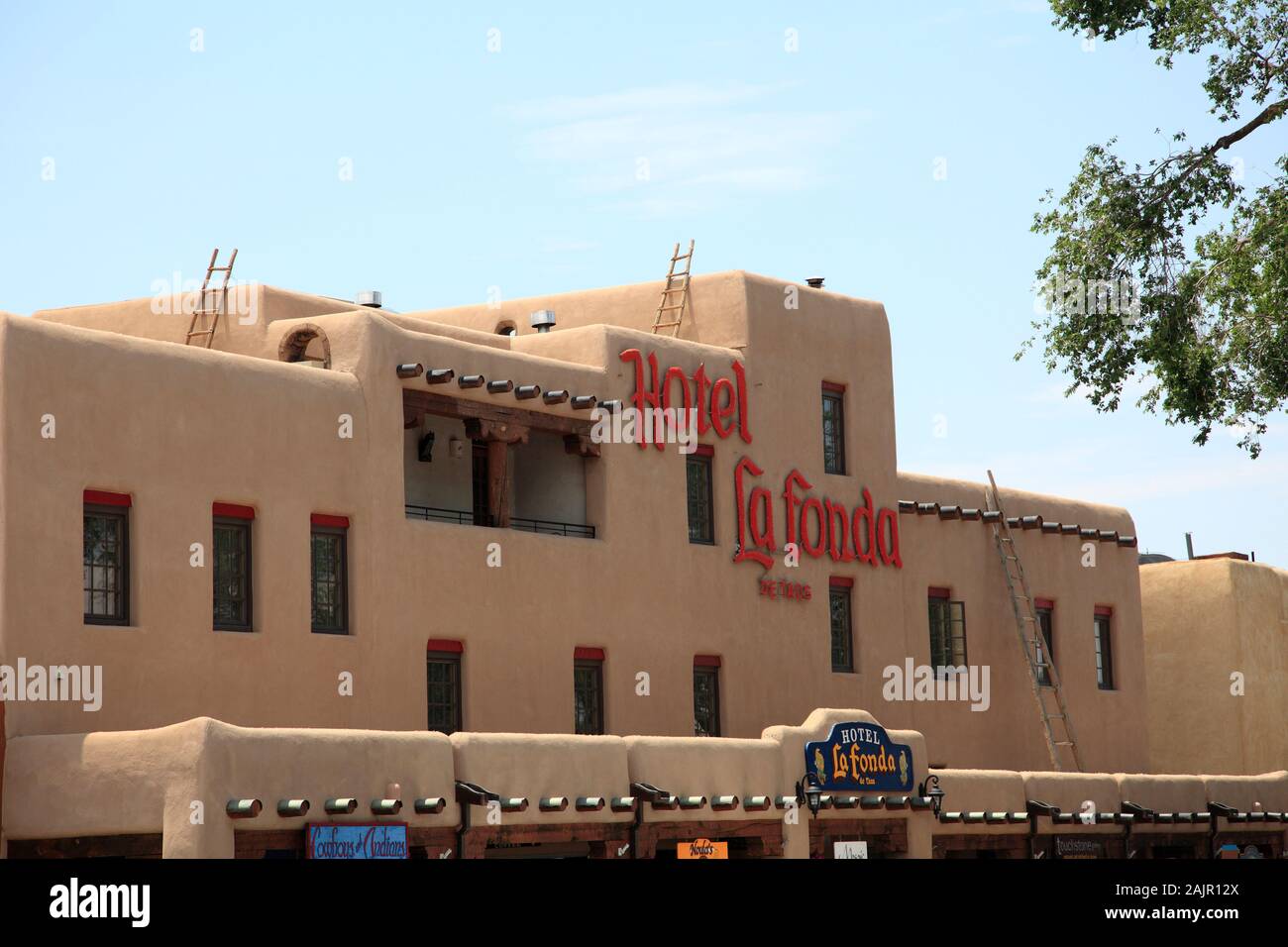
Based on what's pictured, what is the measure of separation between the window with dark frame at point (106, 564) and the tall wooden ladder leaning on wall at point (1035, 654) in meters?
20.0

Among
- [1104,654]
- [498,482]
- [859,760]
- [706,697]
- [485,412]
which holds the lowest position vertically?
[859,760]

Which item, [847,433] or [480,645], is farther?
[847,433]

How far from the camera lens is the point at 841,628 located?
36312 mm

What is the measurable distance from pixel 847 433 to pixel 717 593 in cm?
521

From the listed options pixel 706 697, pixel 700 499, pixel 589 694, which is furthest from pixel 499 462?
pixel 706 697

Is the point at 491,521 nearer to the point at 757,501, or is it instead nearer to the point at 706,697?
the point at 706,697

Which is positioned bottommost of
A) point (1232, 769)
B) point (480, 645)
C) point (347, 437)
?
point (1232, 769)

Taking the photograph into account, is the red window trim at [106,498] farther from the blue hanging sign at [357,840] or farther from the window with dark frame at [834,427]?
the window with dark frame at [834,427]

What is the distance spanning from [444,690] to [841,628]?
9.87 m

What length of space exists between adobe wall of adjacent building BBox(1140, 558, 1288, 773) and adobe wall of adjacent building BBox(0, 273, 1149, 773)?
12.9 ft

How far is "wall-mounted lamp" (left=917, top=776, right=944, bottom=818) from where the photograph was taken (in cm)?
3228

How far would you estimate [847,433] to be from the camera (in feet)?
121
